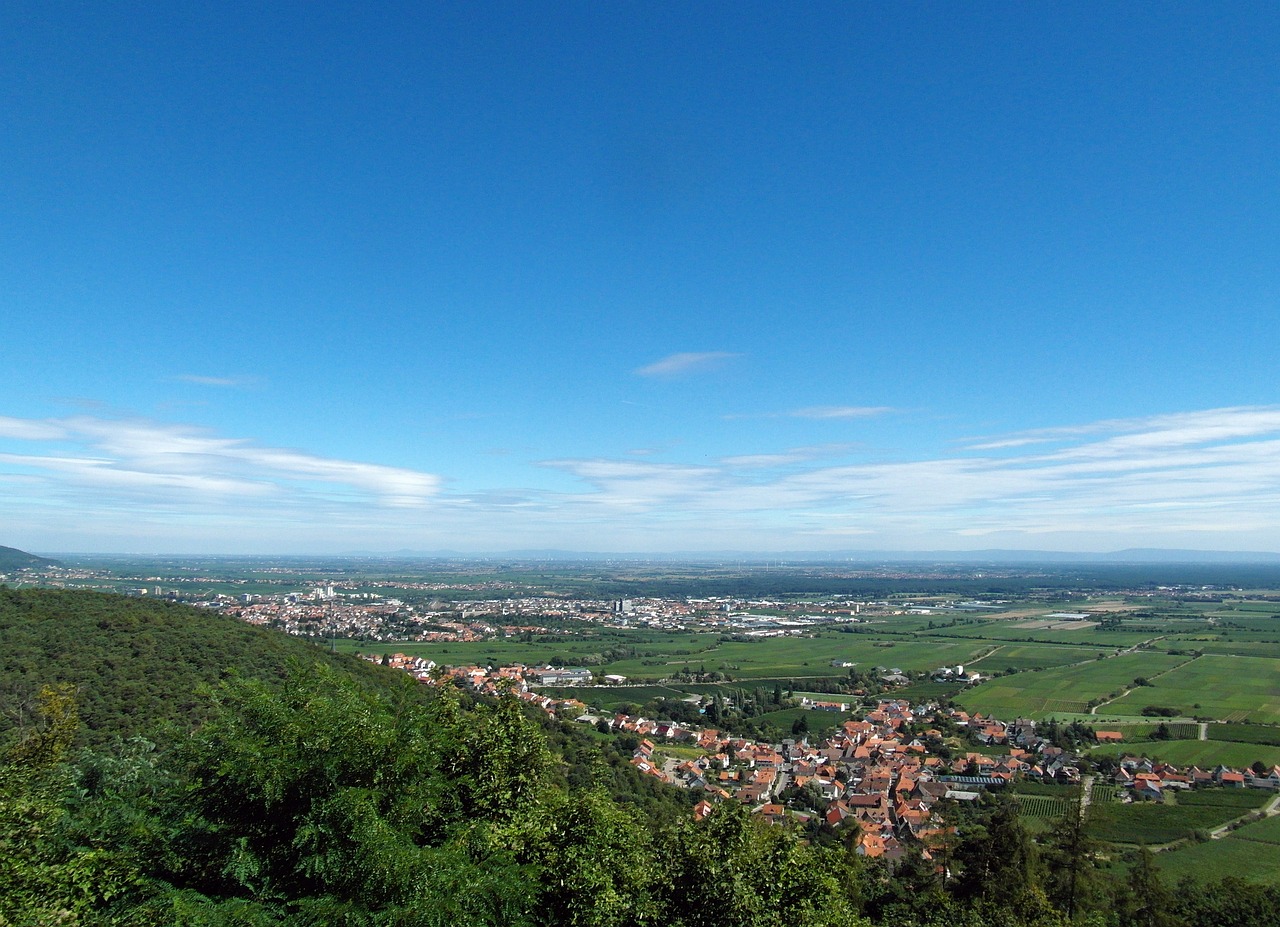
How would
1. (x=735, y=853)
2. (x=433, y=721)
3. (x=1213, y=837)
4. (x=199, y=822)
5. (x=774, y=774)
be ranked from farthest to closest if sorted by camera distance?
(x=774, y=774)
(x=1213, y=837)
(x=433, y=721)
(x=735, y=853)
(x=199, y=822)

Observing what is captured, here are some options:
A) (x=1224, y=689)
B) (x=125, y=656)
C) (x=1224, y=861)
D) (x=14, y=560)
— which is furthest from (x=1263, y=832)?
(x=14, y=560)

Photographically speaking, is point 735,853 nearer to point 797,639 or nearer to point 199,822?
point 199,822

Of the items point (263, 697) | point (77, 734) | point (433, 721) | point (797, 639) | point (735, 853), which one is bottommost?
point (797, 639)

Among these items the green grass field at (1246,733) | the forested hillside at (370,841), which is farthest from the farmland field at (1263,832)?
the forested hillside at (370,841)

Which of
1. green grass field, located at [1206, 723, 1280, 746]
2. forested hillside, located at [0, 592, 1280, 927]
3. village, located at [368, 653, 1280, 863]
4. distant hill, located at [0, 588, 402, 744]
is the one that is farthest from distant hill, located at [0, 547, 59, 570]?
green grass field, located at [1206, 723, 1280, 746]

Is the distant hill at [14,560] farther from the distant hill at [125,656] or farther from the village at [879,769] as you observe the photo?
the village at [879,769]

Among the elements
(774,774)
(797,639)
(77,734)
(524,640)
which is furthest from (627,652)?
(77,734)
